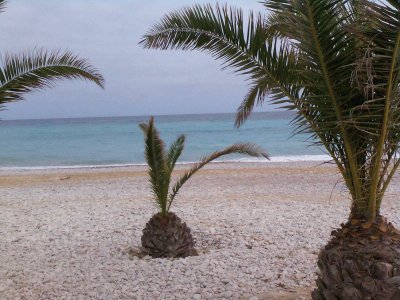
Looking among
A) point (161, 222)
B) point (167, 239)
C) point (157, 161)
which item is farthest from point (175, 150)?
point (167, 239)

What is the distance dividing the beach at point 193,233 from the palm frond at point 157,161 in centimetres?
91

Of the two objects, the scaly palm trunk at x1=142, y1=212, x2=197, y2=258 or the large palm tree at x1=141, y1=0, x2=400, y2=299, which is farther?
the scaly palm trunk at x1=142, y1=212, x2=197, y2=258

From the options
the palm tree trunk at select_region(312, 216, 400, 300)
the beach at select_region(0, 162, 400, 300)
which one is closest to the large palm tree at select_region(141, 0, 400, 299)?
the palm tree trunk at select_region(312, 216, 400, 300)

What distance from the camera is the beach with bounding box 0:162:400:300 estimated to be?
17.5 ft

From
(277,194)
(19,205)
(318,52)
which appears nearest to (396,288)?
(318,52)

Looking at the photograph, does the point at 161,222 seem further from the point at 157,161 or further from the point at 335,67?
the point at 335,67

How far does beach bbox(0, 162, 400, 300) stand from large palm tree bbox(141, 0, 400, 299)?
2.30 feet

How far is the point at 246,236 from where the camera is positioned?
24.4 feet

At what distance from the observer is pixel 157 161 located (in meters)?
6.45

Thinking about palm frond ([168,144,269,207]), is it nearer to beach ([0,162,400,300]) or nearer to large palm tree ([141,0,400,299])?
beach ([0,162,400,300])

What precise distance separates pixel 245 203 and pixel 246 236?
299 cm

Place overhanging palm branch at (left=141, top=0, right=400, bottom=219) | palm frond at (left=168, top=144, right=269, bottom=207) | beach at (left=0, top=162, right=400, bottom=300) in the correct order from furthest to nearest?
palm frond at (left=168, top=144, right=269, bottom=207), beach at (left=0, top=162, right=400, bottom=300), overhanging palm branch at (left=141, top=0, right=400, bottom=219)

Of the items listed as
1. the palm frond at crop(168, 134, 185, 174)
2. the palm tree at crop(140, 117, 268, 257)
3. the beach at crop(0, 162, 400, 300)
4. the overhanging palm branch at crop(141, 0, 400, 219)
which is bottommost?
the beach at crop(0, 162, 400, 300)

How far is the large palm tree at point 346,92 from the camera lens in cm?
341
